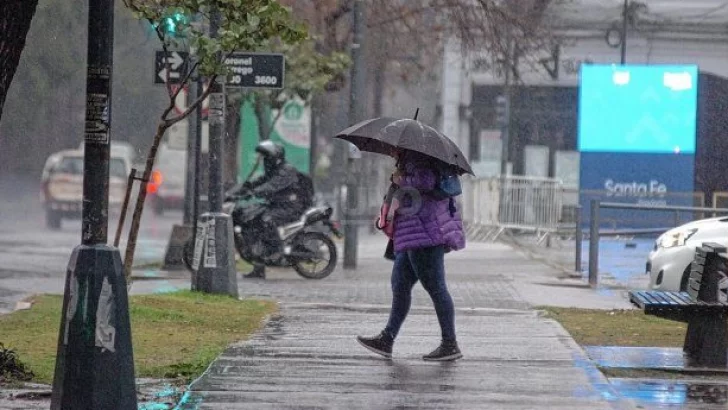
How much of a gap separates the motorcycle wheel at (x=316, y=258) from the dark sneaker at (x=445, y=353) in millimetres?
7822

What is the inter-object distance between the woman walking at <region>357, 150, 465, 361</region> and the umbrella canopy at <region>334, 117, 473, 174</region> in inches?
7.0

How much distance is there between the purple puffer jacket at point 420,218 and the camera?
9.44 m

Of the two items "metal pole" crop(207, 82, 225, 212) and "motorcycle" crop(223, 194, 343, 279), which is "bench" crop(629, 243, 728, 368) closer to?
"metal pole" crop(207, 82, 225, 212)

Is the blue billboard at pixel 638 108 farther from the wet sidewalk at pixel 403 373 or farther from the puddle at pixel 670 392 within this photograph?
the puddle at pixel 670 392

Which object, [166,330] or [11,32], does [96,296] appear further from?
[166,330]

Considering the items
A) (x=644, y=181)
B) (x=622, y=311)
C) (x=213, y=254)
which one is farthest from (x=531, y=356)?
(x=644, y=181)

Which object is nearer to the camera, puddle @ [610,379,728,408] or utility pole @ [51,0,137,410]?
utility pole @ [51,0,137,410]

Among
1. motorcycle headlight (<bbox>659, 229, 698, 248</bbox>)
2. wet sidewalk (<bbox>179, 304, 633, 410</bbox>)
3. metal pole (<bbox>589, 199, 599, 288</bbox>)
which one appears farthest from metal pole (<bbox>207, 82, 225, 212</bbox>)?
motorcycle headlight (<bbox>659, 229, 698, 248</bbox>)

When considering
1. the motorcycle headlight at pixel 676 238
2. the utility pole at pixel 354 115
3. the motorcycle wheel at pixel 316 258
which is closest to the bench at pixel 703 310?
the motorcycle headlight at pixel 676 238

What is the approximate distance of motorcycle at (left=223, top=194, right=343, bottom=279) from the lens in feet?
56.9

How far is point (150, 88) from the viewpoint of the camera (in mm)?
24625

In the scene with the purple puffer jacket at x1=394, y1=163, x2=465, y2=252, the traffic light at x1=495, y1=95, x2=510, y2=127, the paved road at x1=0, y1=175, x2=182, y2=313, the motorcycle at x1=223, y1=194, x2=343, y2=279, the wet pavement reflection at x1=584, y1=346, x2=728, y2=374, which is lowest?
the paved road at x1=0, y1=175, x2=182, y2=313

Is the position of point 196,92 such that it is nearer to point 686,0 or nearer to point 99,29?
point 99,29

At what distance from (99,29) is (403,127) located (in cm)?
299
